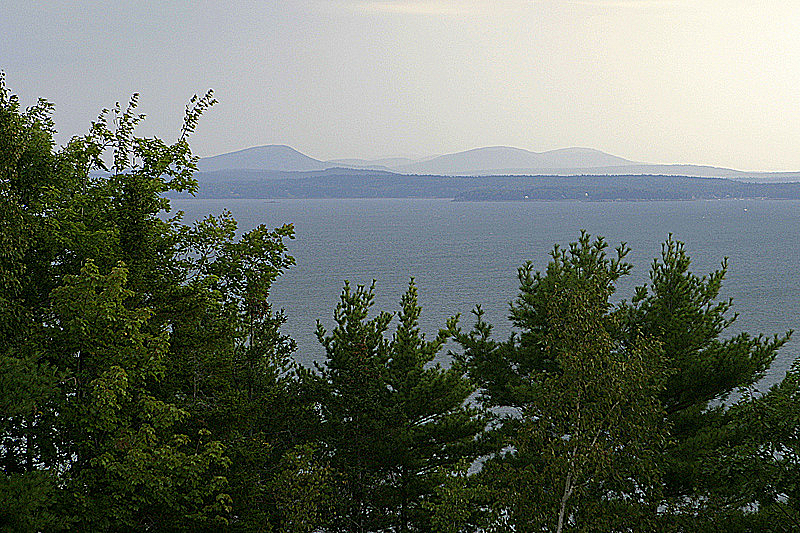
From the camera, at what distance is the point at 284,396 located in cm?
1617

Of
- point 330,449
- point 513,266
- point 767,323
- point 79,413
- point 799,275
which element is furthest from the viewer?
point 513,266

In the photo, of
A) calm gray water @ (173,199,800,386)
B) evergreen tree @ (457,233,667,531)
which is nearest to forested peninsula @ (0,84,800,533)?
evergreen tree @ (457,233,667,531)

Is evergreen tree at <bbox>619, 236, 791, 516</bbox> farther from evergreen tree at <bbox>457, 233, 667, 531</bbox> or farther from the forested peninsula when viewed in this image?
evergreen tree at <bbox>457, 233, 667, 531</bbox>

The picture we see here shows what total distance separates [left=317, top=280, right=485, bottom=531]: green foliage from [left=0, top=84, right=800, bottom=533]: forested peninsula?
5 cm

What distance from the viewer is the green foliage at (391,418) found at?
16.2m

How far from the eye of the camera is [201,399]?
1320 cm

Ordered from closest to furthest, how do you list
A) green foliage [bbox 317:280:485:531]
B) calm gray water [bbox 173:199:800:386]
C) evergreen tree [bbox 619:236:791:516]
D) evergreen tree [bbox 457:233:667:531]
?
evergreen tree [bbox 457:233:667:531], evergreen tree [bbox 619:236:791:516], green foliage [bbox 317:280:485:531], calm gray water [bbox 173:199:800:386]

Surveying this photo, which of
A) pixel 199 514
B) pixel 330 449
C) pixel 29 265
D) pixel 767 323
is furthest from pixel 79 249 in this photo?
pixel 767 323

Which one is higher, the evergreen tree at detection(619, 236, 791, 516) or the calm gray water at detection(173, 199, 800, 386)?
the evergreen tree at detection(619, 236, 791, 516)

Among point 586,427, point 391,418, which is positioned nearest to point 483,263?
point 391,418

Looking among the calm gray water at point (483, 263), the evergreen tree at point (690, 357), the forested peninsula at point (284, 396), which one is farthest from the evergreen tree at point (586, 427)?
the calm gray water at point (483, 263)

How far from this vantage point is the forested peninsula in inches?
366

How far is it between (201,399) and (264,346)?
225 centimetres

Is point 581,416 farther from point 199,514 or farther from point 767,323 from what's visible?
point 767,323
